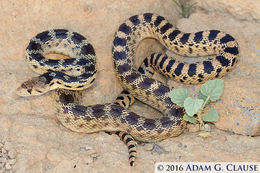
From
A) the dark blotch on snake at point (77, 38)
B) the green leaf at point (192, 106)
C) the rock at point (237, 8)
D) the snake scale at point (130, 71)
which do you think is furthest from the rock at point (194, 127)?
the dark blotch on snake at point (77, 38)

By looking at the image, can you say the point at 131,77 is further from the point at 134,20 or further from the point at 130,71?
the point at 134,20

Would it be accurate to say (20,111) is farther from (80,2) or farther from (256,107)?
(256,107)

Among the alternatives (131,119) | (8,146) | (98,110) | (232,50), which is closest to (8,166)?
(8,146)

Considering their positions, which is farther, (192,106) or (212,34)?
(212,34)

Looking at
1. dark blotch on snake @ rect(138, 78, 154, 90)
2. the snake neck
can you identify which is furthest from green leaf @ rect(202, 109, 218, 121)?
dark blotch on snake @ rect(138, 78, 154, 90)

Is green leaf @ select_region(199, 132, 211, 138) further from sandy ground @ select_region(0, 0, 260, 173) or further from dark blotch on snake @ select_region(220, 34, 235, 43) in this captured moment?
dark blotch on snake @ select_region(220, 34, 235, 43)
